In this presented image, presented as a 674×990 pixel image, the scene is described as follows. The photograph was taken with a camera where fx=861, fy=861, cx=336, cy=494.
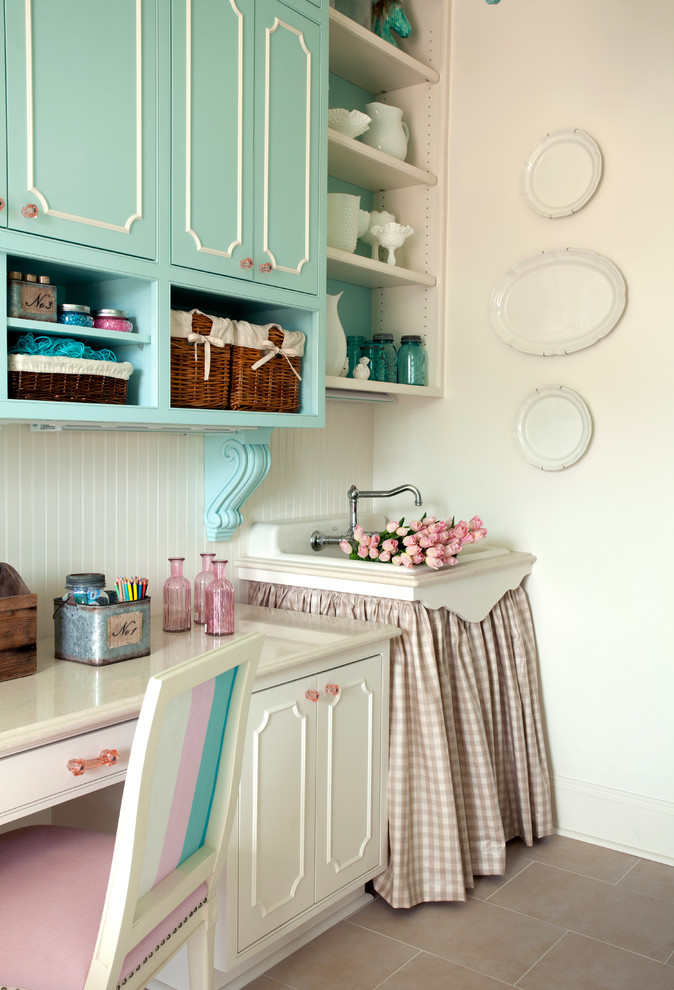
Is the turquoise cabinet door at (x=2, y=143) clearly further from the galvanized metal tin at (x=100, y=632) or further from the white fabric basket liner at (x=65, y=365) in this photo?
the galvanized metal tin at (x=100, y=632)

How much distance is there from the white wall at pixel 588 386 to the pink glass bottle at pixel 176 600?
1275 mm

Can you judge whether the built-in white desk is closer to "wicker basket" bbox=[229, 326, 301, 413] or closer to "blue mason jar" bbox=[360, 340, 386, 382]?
"wicker basket" bbox=[229, 326, 301, 413]

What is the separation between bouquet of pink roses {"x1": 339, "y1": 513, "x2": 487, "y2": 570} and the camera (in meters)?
2.39

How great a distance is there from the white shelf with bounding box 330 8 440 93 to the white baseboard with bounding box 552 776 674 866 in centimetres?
244

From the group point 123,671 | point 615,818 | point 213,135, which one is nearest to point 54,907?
point 123,671

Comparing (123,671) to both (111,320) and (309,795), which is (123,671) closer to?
(309,795)

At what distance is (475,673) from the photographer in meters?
2.60

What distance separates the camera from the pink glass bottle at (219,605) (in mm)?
2084

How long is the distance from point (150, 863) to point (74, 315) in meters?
1.05

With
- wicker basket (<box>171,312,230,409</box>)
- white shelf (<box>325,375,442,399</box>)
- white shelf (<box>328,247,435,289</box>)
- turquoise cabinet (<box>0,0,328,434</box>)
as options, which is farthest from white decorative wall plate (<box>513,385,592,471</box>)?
wicker basket (<box>171,312,230,409</box>)

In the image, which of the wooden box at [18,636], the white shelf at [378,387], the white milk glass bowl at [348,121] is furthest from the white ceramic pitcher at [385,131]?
the wooden box at [18,636]

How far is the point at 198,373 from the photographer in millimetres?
1991

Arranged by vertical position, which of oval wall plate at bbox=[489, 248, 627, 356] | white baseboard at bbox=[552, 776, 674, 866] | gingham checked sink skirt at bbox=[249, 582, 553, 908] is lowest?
white baseboard at bbox=[552, 776, 674, 866]

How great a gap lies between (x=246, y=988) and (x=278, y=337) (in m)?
1.56
